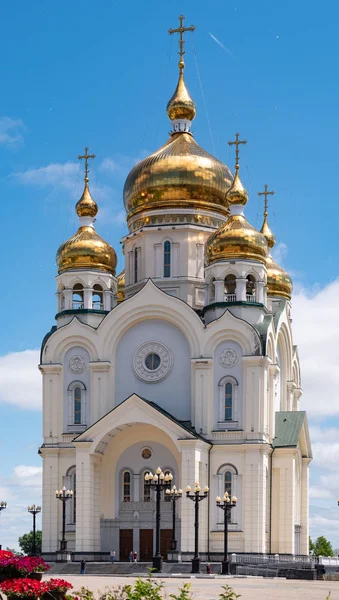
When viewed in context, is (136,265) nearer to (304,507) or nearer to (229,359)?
(229,359)

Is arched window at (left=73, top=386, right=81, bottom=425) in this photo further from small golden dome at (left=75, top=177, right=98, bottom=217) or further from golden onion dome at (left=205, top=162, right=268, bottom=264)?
small golden dome at (left=75, top=177, right=98, bottom=217)

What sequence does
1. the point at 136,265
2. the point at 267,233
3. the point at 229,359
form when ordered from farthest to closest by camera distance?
the point at 267,233
the point at 136,265
the point at 229,359

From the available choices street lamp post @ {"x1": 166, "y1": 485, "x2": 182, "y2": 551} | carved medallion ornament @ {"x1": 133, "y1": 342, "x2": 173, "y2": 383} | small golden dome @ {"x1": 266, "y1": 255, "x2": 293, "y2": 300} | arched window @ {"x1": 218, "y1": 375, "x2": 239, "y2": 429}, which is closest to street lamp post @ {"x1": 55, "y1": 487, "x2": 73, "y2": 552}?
street lamp post @ {"x1": 166, "y1": 485, "x2": 182, "y2": 551}

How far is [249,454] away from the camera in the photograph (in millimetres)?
43875

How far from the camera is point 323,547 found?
10019 cm

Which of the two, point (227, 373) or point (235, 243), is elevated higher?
point (235, 243)

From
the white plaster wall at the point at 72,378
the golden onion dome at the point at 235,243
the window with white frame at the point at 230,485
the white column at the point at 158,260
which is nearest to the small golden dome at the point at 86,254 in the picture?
the white column at the point at 158,260

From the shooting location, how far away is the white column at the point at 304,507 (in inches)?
Result: 1981

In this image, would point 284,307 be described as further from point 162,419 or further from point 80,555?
point 80,555

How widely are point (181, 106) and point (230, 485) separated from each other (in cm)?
1891

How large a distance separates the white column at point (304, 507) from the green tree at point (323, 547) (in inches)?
→ 1864

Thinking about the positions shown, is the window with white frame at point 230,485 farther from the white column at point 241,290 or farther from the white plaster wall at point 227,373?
the white column at point 241,290

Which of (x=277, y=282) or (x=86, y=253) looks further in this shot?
(x=277, y=282)

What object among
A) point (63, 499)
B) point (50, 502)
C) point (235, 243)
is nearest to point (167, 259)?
point (235, 243)
